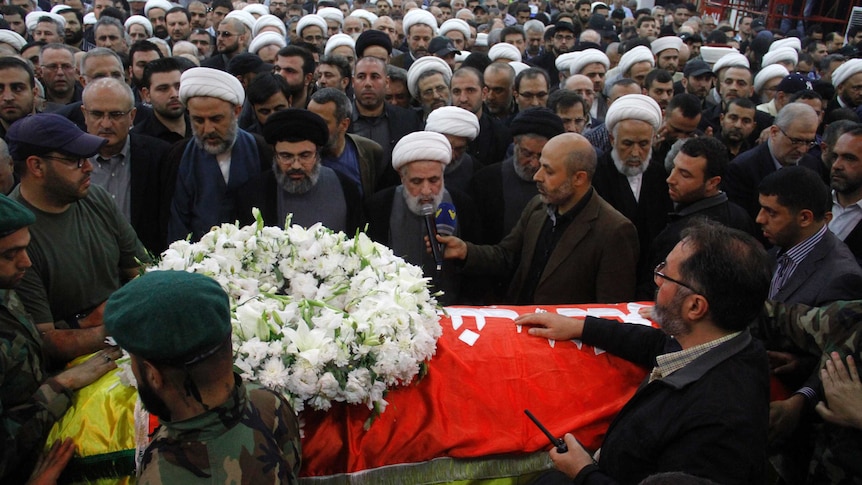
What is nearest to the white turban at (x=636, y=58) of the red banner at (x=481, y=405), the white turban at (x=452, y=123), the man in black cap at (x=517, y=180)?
the white turban at (x=452, y=123)

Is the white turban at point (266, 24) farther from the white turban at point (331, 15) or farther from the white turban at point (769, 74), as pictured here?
the white turban at point (769, 74)

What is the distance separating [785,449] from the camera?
9.05 ft

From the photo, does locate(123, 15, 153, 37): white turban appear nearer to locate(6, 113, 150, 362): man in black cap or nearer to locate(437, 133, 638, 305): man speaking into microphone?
locate(6, 113, 150, 362): man in black cap

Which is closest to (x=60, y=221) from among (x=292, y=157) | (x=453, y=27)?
(x=292, y=157)

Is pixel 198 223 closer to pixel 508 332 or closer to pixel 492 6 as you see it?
pixel 508 332

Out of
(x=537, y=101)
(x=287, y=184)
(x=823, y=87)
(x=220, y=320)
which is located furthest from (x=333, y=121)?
(x=823, y=87)

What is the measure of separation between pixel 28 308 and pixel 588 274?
105 inches

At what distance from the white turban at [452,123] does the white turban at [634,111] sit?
1046mm

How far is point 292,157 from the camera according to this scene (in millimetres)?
4160

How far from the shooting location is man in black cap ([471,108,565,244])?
15.3 ft

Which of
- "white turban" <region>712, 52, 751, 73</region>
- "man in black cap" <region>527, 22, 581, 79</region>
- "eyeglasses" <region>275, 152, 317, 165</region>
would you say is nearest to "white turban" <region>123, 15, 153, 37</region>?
"man in black cap" <region>527, 22, 581, 79</region>

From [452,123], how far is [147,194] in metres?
2.22

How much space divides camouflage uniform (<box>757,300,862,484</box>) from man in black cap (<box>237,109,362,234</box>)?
2553 millimetres

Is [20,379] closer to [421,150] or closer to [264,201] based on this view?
[264,201]
